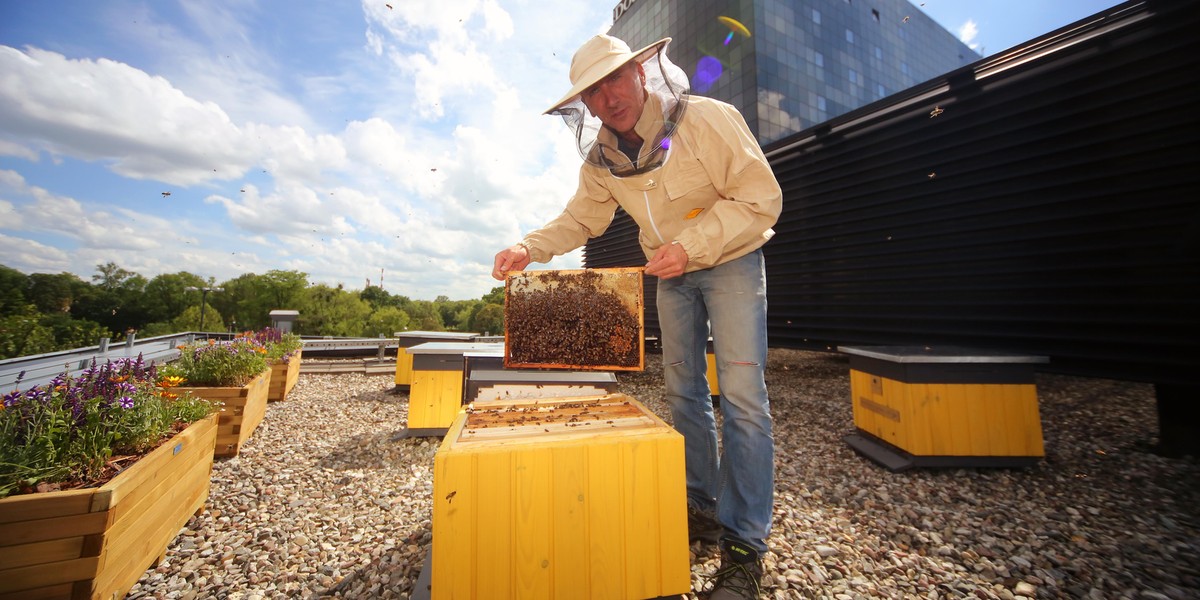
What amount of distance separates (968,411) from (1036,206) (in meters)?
2.77

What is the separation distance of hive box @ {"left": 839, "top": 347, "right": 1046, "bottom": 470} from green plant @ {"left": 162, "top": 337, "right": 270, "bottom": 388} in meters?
6.11

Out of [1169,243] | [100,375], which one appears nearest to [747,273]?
[100,375]

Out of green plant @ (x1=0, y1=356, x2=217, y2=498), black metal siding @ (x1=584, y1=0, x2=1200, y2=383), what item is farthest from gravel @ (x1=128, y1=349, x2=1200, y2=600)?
black metal siding @ (x1=584, y1=0, x2=1200, y2=383)

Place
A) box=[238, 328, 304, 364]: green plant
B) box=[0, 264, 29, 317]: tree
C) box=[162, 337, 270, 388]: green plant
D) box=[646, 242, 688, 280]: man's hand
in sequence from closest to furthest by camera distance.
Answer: box=[646, 242, 688, 280]: man's hand, box=[162, 337, 270, 388]: green plant, box=[238, 328, 304, 364]: green plant, box=[0, 264, 29, 317]: tree

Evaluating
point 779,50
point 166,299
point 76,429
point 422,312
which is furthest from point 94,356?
point 422,312

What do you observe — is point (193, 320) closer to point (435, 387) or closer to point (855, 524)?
point (435, 387)

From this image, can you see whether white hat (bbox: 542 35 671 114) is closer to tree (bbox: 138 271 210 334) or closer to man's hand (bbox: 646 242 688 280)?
man's hand (bbox: 646 242 688 280)

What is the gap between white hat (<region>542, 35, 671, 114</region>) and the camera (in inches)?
72.6

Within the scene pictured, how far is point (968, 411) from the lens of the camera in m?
3.21

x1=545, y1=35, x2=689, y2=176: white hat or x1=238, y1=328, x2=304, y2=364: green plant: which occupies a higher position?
x1=545, y1=35, x2=689, y2=176: white hat

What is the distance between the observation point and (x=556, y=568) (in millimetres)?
1469

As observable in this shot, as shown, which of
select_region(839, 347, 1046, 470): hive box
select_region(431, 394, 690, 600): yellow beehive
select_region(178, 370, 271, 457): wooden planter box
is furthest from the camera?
select_region(178, 370, 271, 457): wooden planter box

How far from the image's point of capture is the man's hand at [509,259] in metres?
2.27

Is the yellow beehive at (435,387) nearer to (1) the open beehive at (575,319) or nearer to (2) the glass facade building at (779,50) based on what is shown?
(1) the open beehive at (575,319)
